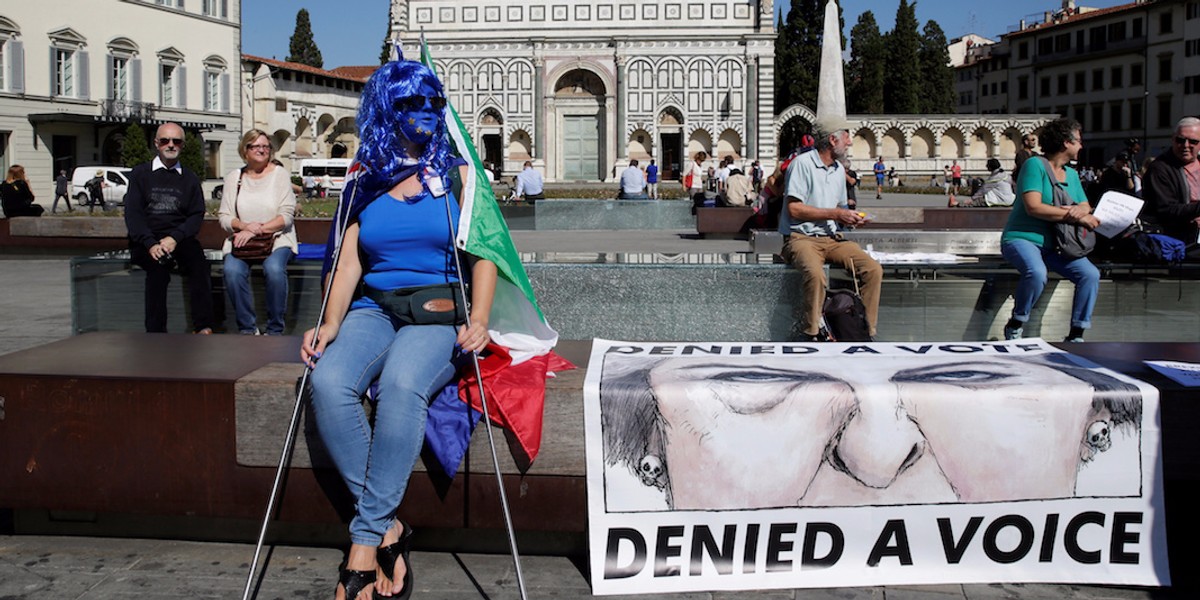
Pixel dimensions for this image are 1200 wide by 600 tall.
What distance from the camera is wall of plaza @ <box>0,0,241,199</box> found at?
138ft

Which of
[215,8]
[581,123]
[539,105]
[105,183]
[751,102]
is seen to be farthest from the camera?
[581,123]

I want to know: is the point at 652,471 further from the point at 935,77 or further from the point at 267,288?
the point at 935,77

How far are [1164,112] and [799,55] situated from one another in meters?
23.3

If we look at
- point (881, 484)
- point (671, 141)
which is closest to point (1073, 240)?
point (881, 484)

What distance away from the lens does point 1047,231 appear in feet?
22.1

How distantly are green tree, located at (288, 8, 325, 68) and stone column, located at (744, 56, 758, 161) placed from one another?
4049 centimetres

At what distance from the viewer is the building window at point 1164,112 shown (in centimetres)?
6862

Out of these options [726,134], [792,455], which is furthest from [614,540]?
[726,134]

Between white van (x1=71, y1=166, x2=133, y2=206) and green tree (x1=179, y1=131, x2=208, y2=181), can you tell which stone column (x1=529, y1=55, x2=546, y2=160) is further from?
white van (x1=71, y1=166, x2=133, y2=206)

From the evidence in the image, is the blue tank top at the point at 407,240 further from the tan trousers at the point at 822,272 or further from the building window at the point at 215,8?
the building window at the point at 215,8

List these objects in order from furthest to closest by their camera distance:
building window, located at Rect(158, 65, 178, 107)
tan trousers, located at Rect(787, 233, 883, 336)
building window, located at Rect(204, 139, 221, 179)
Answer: building window, located at Rect(204, 139, 221, 179) < building window, located at Rect(158, 65, 178, 107) < tan trousers, located at Rect(787, 233, 883, 336)

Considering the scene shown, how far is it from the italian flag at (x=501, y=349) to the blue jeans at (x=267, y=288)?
326 cm

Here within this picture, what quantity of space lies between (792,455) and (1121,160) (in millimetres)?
11769

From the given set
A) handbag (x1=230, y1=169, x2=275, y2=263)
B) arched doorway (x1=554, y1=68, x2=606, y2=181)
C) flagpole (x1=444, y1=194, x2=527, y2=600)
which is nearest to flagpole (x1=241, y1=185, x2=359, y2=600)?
flagpole (x1=444, y1=194, x2=527, y2=600)
